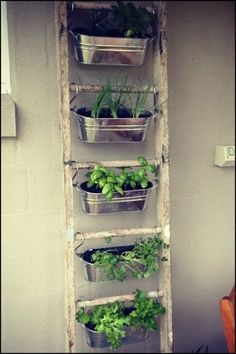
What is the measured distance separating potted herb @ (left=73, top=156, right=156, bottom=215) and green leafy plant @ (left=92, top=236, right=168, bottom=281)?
170 mm

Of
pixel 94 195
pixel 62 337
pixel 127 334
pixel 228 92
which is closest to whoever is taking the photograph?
pixel 94 195

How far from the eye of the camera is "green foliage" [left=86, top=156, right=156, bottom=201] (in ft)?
5.07

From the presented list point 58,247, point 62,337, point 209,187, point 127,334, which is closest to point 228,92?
point 209,187

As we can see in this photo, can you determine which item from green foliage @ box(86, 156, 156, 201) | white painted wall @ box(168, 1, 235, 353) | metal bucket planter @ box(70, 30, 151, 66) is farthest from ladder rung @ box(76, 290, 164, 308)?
metal bucket planter @ box(70, 30, 151, 66)

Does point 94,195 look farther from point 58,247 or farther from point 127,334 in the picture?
point 127,334

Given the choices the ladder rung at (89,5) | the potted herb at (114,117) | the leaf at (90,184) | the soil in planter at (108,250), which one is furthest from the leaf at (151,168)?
the ladder rung at (89,5)

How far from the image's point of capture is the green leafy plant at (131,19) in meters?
1.56

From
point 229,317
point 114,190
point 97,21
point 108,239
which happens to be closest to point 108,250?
point 108,239

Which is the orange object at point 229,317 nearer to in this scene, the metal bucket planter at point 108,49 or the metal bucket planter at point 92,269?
the metal bucket planter at point 92,269

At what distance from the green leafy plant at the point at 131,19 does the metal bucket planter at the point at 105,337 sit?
4.05 ft

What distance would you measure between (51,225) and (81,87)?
24.5 inches

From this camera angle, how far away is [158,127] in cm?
171

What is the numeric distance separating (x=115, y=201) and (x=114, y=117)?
13.5 inches

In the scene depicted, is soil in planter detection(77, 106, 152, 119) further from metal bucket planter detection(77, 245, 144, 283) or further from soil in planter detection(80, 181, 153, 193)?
metal bucket planter detection(77, 245, 144, 283)
